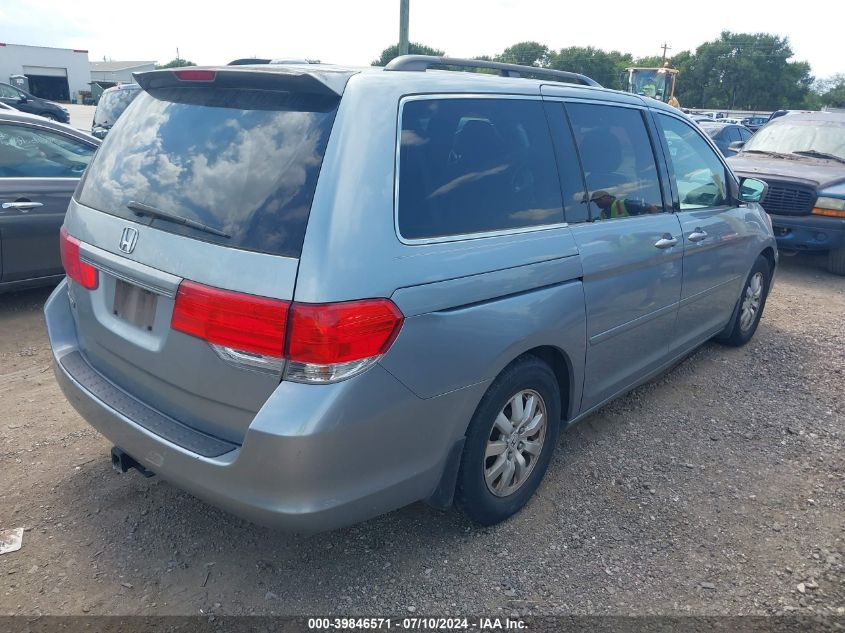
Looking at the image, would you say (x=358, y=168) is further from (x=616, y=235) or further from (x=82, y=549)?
(x=82, y=549)

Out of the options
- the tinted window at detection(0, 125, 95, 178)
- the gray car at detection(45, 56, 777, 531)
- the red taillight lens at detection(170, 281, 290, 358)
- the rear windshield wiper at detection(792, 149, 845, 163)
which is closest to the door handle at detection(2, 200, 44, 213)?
the tinted window at detection(0, 125, 95, 178)

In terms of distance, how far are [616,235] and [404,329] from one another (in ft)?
5.08

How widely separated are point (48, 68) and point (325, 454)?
71441 mm

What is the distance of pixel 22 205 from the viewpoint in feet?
17.1

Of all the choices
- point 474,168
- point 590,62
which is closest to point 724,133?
point 474,168

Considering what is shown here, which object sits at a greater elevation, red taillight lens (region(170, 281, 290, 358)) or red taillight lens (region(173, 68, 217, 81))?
red taillight lens (region(173, 68, 217, 81))

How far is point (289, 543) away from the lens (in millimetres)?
2906

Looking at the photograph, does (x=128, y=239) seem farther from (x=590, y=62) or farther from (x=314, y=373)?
(x=590, y=62)

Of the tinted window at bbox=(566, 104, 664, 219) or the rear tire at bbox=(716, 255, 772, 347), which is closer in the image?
the tinted window at bbox=(566, 104, 664, 219)

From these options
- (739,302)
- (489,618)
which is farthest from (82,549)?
(739,302)

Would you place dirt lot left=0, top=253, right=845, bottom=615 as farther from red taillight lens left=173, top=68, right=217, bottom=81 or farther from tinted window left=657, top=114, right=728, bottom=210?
red taillight lens left=173, top=68, right=217, bottom=81

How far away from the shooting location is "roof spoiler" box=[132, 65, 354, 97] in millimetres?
2268

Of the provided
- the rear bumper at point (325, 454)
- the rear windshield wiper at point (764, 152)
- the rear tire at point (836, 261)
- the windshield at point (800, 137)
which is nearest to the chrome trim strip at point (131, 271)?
the rear bumper at point (325, 454)

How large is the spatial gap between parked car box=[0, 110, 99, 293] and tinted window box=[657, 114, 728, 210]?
15.3ft
